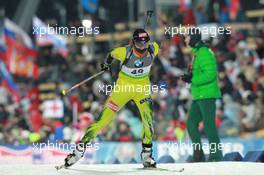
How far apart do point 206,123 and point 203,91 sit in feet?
1.65

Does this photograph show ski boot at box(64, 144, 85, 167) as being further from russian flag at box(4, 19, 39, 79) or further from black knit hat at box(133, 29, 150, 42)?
russian flag at box(4, 19, 39, 79)

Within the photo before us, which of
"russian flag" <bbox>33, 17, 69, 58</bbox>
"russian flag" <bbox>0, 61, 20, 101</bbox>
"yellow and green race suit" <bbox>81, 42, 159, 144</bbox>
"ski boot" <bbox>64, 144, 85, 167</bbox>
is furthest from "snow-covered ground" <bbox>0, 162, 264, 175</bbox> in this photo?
"russian flag" <bbox>0, 61, 20, 101</bbox>

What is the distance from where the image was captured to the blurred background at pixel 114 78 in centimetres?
1630

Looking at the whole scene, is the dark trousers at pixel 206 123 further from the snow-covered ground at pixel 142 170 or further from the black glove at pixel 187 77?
the snow-covered ground at pixel 142 170

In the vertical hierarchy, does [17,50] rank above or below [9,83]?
above

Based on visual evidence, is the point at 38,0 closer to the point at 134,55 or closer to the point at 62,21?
the point at 62,21

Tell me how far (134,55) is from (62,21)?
14.5 m

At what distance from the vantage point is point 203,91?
12.6 metres

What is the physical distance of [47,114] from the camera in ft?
61.6

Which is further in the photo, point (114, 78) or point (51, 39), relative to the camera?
point (51, 39)

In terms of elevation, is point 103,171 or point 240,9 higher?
point 240,9

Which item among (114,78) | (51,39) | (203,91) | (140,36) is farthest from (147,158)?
(51,39)

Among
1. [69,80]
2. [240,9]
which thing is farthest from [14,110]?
[240,9]

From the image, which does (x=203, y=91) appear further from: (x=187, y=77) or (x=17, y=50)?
(x=17, y=50)
